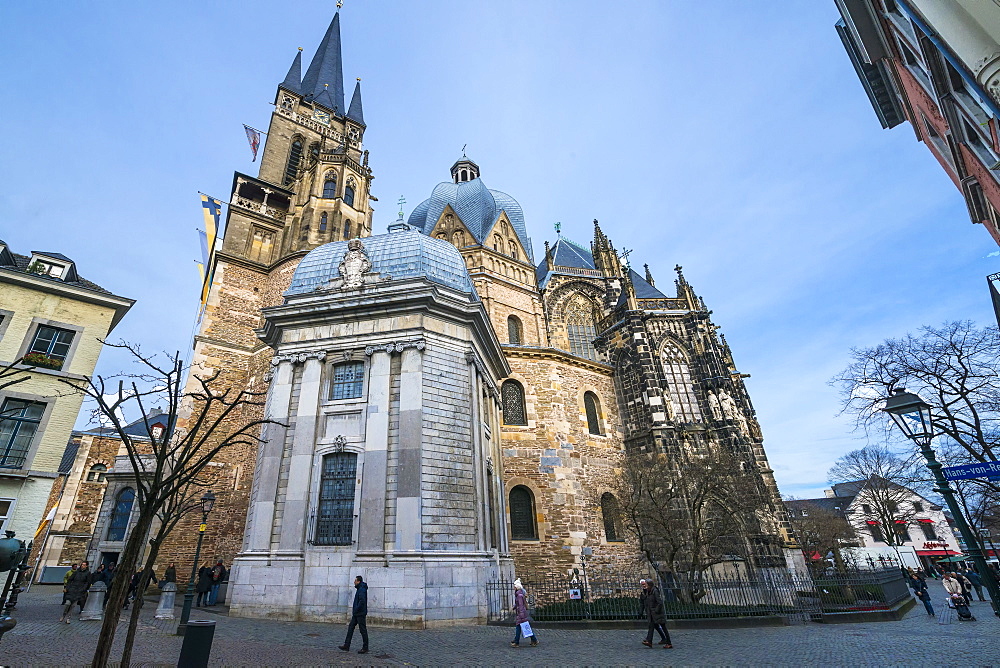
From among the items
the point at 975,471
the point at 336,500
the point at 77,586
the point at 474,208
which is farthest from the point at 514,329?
the point at 975,471

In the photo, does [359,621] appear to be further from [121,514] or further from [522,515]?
[121,514]

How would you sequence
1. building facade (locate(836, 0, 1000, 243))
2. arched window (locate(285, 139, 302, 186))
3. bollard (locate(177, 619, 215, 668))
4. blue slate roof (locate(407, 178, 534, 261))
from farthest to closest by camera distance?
arched window (locate(285, 139, 302, 186)), blue slate roof (locate(407, 178, 534, 261)), bollard (locate(177, 619, 215, 668)), building facade (locate(836, 0, 1000, 243))

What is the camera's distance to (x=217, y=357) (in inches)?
903

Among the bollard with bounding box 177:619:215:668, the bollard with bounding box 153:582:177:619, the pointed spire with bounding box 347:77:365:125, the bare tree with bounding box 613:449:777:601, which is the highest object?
the pointed spire with bounding box 347:77:365:125

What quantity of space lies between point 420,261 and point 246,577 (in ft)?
34.6

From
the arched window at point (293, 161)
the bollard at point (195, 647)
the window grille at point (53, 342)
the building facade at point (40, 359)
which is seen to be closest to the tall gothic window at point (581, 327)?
the arched window at point (293, 161)

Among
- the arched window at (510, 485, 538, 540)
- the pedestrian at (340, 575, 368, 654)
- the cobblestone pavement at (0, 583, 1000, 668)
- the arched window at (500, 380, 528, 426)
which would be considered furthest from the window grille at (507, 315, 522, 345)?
the pedestrian at (340, 575, 368, 654)

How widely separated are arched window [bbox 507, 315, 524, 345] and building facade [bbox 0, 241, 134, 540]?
56.0 ft

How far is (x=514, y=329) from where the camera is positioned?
2709cm

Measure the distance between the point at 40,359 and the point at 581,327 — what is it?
25.2m

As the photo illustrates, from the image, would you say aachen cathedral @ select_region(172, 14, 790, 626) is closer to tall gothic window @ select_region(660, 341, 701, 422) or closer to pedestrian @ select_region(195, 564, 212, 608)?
tall gothic window @ select_region(660, 341, 701, 422)

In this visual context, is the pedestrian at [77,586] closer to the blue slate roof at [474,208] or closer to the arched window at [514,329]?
the arched window at [514,329]

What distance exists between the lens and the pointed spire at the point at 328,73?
42719 millimetres

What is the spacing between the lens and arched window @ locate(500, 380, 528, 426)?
22.0m
